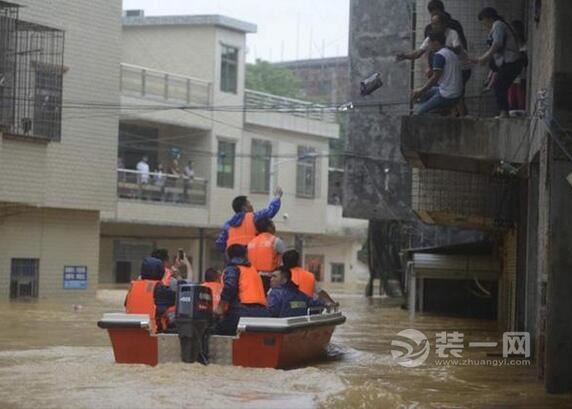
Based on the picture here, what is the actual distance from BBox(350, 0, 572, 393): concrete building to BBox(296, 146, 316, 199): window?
22145 millimetres

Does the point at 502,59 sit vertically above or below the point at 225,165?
above

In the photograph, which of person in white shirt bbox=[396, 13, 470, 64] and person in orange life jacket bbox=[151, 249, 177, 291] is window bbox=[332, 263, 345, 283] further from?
person in orange life jacket bbox=[151, 249, 177, 291]

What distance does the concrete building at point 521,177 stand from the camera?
12.9 meters

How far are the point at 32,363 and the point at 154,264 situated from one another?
2039mm

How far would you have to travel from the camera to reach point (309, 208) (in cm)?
5334

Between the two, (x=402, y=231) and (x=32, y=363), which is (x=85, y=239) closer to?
(x=402, y=231)

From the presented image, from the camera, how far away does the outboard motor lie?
45.6 feet

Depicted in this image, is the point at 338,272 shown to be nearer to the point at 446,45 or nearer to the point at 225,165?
the point at 225,165

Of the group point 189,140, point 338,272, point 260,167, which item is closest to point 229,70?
point 189,140

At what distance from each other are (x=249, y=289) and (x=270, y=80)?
54.6 m

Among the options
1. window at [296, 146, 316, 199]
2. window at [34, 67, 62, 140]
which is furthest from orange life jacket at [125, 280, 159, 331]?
window at [296, 146, 316, 199]

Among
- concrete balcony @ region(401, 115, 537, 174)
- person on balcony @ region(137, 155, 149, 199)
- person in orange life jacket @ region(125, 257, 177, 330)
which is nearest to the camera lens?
person in orange life jacket @ region(125, 257, 177, 330)

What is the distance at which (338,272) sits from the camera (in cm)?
6016

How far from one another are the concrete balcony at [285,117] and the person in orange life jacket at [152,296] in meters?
29.7
